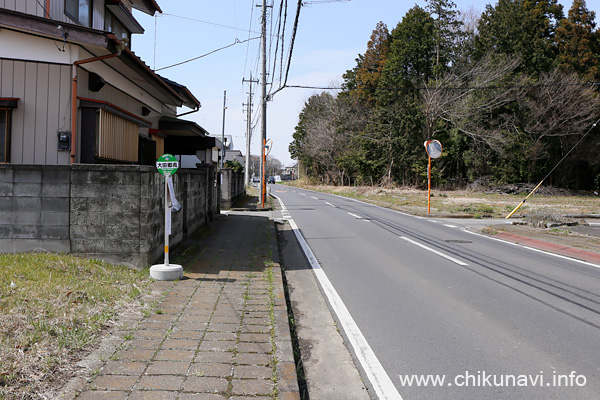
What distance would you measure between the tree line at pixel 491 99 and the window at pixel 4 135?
34.3m

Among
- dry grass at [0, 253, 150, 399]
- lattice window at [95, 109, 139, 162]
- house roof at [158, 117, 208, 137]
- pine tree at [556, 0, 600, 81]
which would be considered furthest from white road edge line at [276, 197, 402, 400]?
pine tree at [556, 0, 600, 81]

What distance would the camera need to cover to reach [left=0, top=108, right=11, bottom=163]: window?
7.87m

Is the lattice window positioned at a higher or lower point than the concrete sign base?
higher

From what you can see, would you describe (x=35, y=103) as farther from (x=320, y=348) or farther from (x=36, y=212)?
(x=320, y=348)

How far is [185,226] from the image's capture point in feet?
34.4

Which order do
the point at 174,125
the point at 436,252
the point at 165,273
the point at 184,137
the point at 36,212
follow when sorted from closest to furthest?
the point at 165,273 < the point at 36,212 < the point at 436,252 < the point at 174,125 < the point at 184,137

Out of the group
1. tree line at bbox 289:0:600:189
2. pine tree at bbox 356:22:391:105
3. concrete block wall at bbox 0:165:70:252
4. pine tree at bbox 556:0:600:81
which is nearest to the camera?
concrete block wall at bbox 0:165:70:252

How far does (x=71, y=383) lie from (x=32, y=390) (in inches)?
10.0

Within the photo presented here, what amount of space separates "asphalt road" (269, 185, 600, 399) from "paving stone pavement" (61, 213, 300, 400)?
0.97 metres

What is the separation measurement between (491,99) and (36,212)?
37.3 metres

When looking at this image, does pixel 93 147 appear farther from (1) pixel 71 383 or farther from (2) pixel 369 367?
(2) pixel 369 367

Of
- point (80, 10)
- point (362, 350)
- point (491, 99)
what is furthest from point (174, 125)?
point (491, 99)

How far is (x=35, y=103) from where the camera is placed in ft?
26.0

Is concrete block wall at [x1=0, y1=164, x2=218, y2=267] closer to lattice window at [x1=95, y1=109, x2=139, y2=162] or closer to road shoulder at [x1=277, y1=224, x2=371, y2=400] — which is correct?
lattice window at [x1=95, y1=109, x2=139, y2=162]
